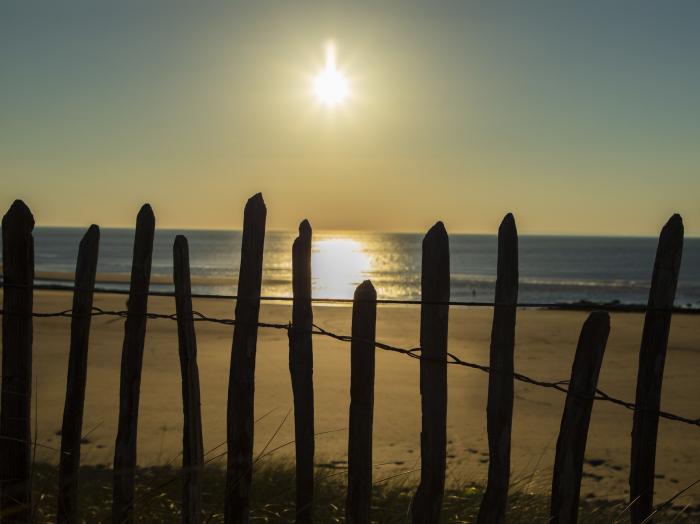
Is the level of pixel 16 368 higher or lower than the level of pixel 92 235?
lower

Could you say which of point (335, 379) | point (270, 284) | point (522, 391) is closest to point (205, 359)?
point (335, 379)

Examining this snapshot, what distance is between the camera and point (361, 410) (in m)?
3.05

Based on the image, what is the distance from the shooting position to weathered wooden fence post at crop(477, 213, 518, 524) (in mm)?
2938

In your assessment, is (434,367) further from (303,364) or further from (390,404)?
(390,404)

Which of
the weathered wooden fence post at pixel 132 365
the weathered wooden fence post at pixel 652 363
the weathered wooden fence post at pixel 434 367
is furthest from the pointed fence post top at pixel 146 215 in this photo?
the weathered wooden fence post at pixel 652 363

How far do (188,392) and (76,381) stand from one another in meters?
0.59

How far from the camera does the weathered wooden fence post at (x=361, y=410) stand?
9.96ft

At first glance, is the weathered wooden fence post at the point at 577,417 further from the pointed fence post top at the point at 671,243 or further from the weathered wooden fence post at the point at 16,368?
the weathered wooden fence post at the point at 16,368

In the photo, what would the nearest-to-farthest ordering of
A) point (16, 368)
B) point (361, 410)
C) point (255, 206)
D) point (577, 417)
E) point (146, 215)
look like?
point (577, 417)
point (361, 410)
point (255, 206)
point (146, 215)
point (16, 368)

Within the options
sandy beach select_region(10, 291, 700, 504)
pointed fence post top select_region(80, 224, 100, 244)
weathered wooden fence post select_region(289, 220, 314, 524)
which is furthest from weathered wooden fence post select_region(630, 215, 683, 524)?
pointed fence post top select_region(80, 224, 100, 244)

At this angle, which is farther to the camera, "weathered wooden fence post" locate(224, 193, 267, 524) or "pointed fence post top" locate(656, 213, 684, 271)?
"weathered wooden fence post" locate(224, 193, 267, 524)

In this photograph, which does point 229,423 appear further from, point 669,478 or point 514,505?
point 669,478

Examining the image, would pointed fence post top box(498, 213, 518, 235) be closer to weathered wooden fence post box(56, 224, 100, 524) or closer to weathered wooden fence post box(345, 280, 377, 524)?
weathered wooden fence post box(345, 280, 377, 524)

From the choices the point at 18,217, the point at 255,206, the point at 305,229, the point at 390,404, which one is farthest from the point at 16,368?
the point at 390,404
